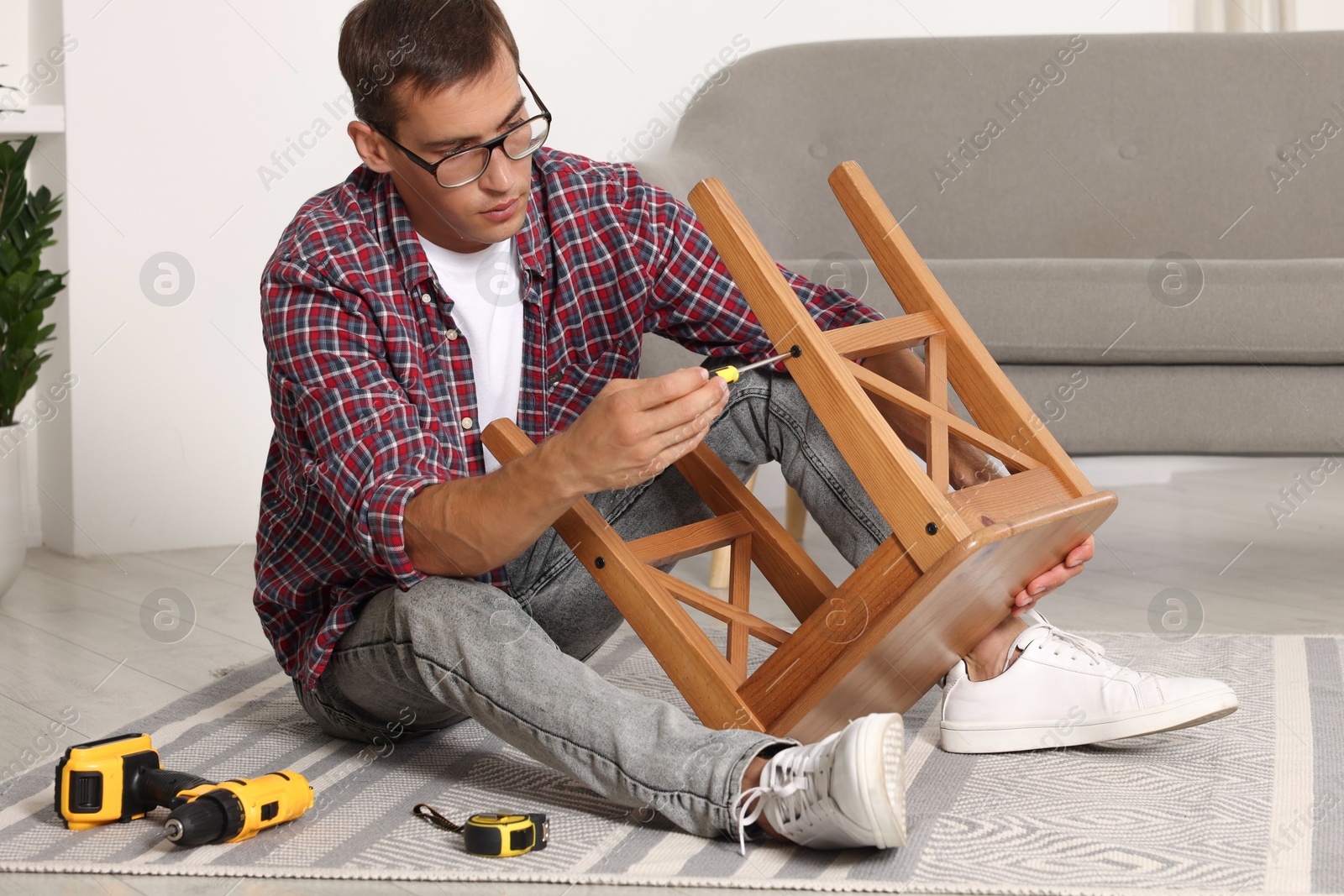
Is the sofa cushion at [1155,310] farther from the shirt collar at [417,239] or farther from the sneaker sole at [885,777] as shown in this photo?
the sneaker sole at [885,777]

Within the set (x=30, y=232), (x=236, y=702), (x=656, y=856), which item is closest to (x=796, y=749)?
A: (x=656, y=856)

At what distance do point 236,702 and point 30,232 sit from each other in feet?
2.86

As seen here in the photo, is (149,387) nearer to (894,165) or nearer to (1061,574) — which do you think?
(894,165)

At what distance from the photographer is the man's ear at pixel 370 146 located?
1100 mm

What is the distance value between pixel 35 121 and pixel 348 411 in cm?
137

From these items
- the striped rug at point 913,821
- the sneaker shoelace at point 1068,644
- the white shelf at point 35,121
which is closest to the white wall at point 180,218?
the white shelf at point 35,121

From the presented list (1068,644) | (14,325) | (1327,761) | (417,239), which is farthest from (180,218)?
(1327,761)

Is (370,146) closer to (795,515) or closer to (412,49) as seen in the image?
(412,49)

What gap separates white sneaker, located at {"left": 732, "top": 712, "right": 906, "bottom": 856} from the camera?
0.83 m

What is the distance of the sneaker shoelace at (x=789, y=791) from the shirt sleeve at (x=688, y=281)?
437 millimetres

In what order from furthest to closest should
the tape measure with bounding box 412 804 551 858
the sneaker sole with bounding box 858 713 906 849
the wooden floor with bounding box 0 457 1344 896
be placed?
the wooden floor with bounding box 0 457 1344 896 < the tape measure with bounding box 412 804 551 858 < the sneaker sole with bounding box 858 713 906 849

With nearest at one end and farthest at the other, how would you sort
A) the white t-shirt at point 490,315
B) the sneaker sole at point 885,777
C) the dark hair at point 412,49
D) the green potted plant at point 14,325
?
the sneaker sole at point 885,777 < the dark hair at point 412,49 < the white t-shirt at point 490,315 < the green potted plant at point 14,325

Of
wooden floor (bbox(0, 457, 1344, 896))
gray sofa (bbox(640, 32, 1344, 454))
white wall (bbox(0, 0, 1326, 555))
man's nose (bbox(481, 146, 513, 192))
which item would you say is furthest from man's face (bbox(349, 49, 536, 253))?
white wall (bbox(0, 0, 1326, 555))

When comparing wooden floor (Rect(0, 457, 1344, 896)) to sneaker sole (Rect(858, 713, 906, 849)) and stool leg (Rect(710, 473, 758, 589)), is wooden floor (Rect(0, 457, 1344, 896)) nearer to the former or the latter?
stool leg (Rect(710, 473, 758, 589))
